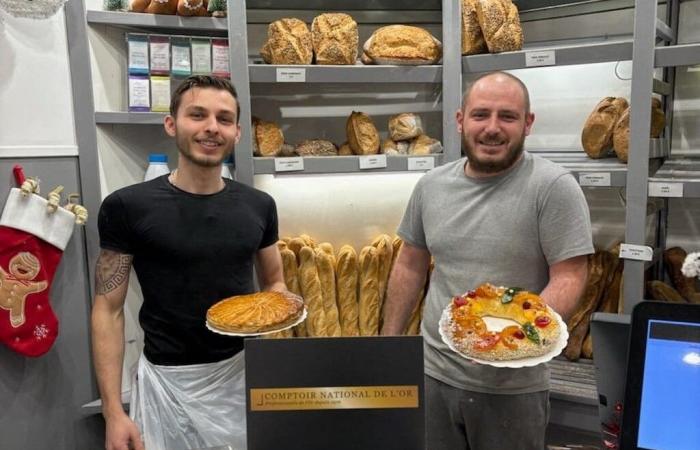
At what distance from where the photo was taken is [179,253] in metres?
1.53

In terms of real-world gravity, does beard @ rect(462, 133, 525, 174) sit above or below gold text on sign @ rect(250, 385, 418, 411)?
above

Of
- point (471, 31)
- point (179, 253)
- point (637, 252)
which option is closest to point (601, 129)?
point (637, 252)

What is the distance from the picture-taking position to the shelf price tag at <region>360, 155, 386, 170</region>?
217 centimetres

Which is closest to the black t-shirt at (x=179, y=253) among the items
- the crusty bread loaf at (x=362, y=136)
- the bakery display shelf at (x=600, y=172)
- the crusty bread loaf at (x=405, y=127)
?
the crusty bread loaf at (x=362, y=136)

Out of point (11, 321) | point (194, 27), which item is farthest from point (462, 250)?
point (11, 321)

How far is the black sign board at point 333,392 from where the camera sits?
79 cm

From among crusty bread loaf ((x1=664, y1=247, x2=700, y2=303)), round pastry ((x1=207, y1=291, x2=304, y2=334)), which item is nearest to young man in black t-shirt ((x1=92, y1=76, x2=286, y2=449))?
round pastry ((x1=207, y1=291, x2=304, y2=334))

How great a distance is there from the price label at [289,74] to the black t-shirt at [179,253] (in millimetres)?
665

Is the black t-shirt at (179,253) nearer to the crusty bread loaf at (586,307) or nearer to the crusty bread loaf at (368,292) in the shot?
the crusty bread loaf at (368,292)

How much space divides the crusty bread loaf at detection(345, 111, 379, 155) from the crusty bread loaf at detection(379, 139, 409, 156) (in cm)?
4

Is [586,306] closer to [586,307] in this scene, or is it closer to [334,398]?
[586,307]

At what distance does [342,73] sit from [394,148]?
40cm

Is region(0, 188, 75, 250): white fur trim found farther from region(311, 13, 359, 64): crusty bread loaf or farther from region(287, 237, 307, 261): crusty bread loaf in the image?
region(311, 13, 359, 64): crusty bread loaf

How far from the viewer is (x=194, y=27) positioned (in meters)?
2.12
